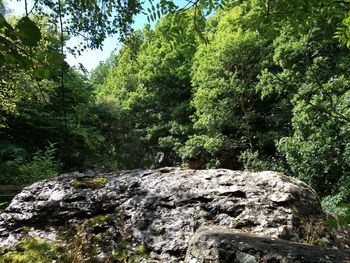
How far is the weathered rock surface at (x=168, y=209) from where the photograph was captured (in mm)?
3322

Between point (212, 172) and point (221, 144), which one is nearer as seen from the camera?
point (212, 172)

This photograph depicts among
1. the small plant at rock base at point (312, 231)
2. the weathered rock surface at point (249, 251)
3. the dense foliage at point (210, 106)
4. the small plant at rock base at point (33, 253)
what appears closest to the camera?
the weathered rock surface at point (249, 251)

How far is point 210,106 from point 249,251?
681 inches

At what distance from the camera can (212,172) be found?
4.23 m

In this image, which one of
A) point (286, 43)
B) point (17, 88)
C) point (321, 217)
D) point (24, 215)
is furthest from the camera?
point (286, 43)

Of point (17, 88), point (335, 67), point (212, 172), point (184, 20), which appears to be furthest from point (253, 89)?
point (184, 20)

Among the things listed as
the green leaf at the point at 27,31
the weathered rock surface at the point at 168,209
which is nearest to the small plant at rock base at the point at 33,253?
the weathered rock surface at the point at 168,209

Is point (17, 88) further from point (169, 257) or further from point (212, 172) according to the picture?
point (169, 257)

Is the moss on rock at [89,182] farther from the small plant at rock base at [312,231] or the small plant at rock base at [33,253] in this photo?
the small plant at rock base at [312,231]

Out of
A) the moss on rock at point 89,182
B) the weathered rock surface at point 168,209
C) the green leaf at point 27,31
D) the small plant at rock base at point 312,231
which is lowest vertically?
the small plant at rock base at point 312,231

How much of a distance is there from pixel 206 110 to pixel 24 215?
16.0 metres

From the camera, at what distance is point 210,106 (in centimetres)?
1925

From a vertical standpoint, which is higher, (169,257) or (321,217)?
(169,257)

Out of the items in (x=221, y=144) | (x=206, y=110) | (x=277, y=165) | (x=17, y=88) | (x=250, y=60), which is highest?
(x=17, y=88)
